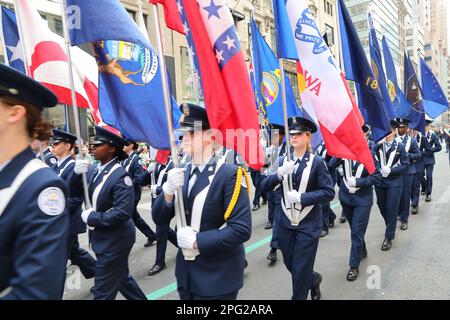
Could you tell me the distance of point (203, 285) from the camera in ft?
8.18

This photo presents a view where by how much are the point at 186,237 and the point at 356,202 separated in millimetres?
3247

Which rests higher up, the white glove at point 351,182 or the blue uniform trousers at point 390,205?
the white glove at point 351,182

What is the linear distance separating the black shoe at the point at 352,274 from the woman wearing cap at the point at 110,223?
8.46ft

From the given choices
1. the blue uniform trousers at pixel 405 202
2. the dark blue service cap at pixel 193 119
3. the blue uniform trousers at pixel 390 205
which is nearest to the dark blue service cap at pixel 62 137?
the dark blue service cap at pixel 193 119

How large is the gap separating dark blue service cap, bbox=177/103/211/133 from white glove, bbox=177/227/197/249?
0.74 meters

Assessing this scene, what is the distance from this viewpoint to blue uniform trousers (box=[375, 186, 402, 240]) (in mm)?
5797

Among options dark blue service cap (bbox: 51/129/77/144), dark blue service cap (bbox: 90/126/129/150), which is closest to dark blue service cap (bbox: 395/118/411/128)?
dark blue service cap (bbox: 90/126/129/150)

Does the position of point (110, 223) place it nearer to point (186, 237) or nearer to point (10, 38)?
point (186, 237)

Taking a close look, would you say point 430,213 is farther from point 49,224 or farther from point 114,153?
point 49,224

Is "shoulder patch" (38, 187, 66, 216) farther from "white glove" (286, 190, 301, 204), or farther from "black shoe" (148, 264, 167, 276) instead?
"black shoe" (148, 264, 167, 276)

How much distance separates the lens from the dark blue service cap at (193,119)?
107 inches

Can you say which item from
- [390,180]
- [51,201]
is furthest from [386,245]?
[51,201]

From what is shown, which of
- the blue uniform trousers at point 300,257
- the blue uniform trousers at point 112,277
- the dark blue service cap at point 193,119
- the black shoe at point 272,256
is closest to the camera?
the dark blue service cap at point 193,119

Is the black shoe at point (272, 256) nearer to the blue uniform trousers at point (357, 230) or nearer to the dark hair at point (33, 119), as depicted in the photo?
the blue uniform trousers at point (357, 230)
